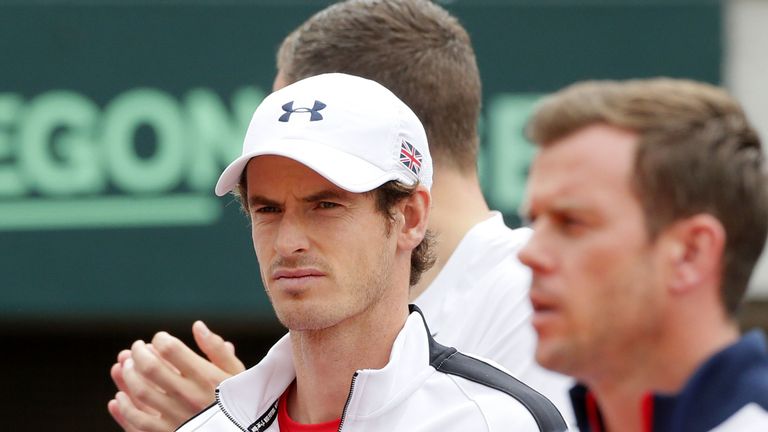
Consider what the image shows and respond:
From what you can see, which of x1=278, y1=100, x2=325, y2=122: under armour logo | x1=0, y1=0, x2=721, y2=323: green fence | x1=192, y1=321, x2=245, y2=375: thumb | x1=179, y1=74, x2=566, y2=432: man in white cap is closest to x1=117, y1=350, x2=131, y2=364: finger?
x1=192, y1=321, x2=245, y2=375: thumb

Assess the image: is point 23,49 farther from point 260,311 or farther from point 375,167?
point 375,167

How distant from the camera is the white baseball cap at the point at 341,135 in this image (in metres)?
2.64

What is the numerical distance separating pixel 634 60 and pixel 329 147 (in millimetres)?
4578

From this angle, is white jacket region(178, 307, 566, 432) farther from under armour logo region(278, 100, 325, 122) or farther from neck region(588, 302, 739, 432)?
neck region(588, 302, 739, 432)

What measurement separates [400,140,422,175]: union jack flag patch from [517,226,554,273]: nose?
0.88 m

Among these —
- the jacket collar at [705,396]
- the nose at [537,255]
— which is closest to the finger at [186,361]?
the nose at [537,255]

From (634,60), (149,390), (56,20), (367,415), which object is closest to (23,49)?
(56,20)

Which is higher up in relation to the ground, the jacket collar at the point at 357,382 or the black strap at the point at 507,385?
the jacket collar at the point at 357,382

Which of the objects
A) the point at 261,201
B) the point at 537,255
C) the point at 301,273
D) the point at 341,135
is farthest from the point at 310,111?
the point at 537,255

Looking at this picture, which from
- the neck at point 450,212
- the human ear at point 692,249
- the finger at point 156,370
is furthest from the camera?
the neck at point 450,212

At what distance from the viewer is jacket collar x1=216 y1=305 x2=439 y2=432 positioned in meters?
2.60

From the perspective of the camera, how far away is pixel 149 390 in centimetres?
297

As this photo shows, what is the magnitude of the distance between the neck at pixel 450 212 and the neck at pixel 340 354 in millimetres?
477

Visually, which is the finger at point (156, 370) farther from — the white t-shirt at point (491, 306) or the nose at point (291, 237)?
the white t-shirt at point (491, 306)
